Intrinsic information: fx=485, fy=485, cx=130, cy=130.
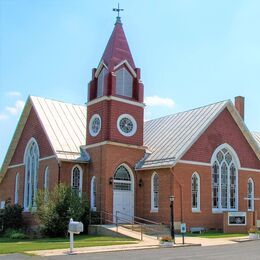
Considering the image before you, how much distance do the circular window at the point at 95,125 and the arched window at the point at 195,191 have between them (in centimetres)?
728

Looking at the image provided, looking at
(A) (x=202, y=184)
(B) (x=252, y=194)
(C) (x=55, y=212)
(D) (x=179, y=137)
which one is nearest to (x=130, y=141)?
(D) (x=179, y=137)

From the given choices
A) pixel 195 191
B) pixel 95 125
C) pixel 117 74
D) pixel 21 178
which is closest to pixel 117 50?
pixel 117 74

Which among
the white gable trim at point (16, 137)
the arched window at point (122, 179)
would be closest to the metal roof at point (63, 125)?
the white gable trim at point (16, 137)

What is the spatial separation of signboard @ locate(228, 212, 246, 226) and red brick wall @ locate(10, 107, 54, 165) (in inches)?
505

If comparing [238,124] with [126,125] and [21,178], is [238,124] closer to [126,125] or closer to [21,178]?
[126,125]

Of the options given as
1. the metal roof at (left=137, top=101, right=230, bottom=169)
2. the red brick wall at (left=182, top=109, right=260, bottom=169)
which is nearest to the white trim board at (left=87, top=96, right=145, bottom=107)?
the metal roof at (left=137, top=101, right=230, bottom=169)

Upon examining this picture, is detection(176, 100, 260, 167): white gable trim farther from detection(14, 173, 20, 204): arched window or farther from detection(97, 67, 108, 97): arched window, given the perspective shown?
detection(14, 173, 20, 204): arched window

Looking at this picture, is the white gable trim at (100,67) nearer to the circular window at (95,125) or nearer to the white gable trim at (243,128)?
the circular window at (95,125)

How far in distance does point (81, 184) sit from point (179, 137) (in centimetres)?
760

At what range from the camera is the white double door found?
3234 centimetres

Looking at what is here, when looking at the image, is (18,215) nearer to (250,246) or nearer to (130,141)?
(130,141)

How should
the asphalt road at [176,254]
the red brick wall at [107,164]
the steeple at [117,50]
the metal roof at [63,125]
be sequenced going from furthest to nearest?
the steeple at [117,50] → the metal roof at [63,125] → the red brick wall at [107,164] → the asphalt road at [176,254]

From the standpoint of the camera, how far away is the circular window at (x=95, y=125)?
3372 centimetres

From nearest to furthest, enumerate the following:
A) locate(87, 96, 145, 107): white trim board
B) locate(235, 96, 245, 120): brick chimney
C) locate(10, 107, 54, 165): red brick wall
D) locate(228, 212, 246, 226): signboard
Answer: locate(228, 212, 246, 226): signboard, locate(87, 96, 145, 107): white trim board, locate(10, 107, 54, 165): red brick wall, locate(235, 96, 245, 120): brick chimney
